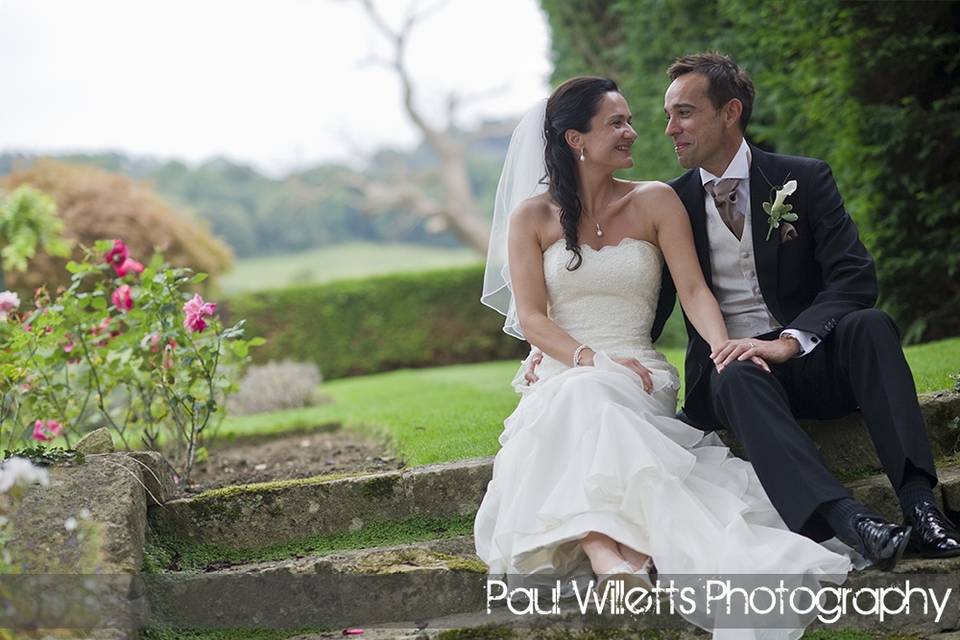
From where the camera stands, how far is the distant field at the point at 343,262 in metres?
32.4

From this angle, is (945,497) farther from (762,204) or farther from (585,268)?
(585,268)

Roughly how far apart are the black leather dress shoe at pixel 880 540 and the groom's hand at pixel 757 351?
2.11 ft

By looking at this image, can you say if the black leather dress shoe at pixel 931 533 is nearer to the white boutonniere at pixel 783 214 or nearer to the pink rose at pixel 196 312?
the white boutonniere at pixel 783 214

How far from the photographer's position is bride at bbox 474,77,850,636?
3059mm

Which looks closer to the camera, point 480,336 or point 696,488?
point 696,488

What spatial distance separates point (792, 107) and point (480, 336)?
27.2 feet

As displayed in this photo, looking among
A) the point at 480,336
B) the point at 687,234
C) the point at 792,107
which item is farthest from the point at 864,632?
the point at 480,336

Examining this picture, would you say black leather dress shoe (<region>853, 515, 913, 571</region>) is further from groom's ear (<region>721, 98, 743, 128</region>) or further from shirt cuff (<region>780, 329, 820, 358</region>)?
groom's ear (<region>721, 98, 743, 128</region>)

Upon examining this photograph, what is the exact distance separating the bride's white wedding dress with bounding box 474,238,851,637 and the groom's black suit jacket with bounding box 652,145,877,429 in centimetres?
22

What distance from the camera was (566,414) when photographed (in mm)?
3357

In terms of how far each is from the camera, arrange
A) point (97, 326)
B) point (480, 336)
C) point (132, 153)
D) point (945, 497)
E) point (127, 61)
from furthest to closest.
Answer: point (132, 153)
point (127, 61)
point (480, 336)
point (97, 326)
point (945, 497)

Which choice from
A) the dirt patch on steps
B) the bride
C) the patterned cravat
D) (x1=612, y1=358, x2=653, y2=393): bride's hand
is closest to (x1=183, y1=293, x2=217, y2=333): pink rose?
the dirt patch on steps

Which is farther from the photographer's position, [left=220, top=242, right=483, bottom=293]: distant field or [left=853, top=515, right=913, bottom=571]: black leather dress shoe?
[left=220, top=242, right=483, bottom=293]: distant field

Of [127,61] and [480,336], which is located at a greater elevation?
[127,61]
